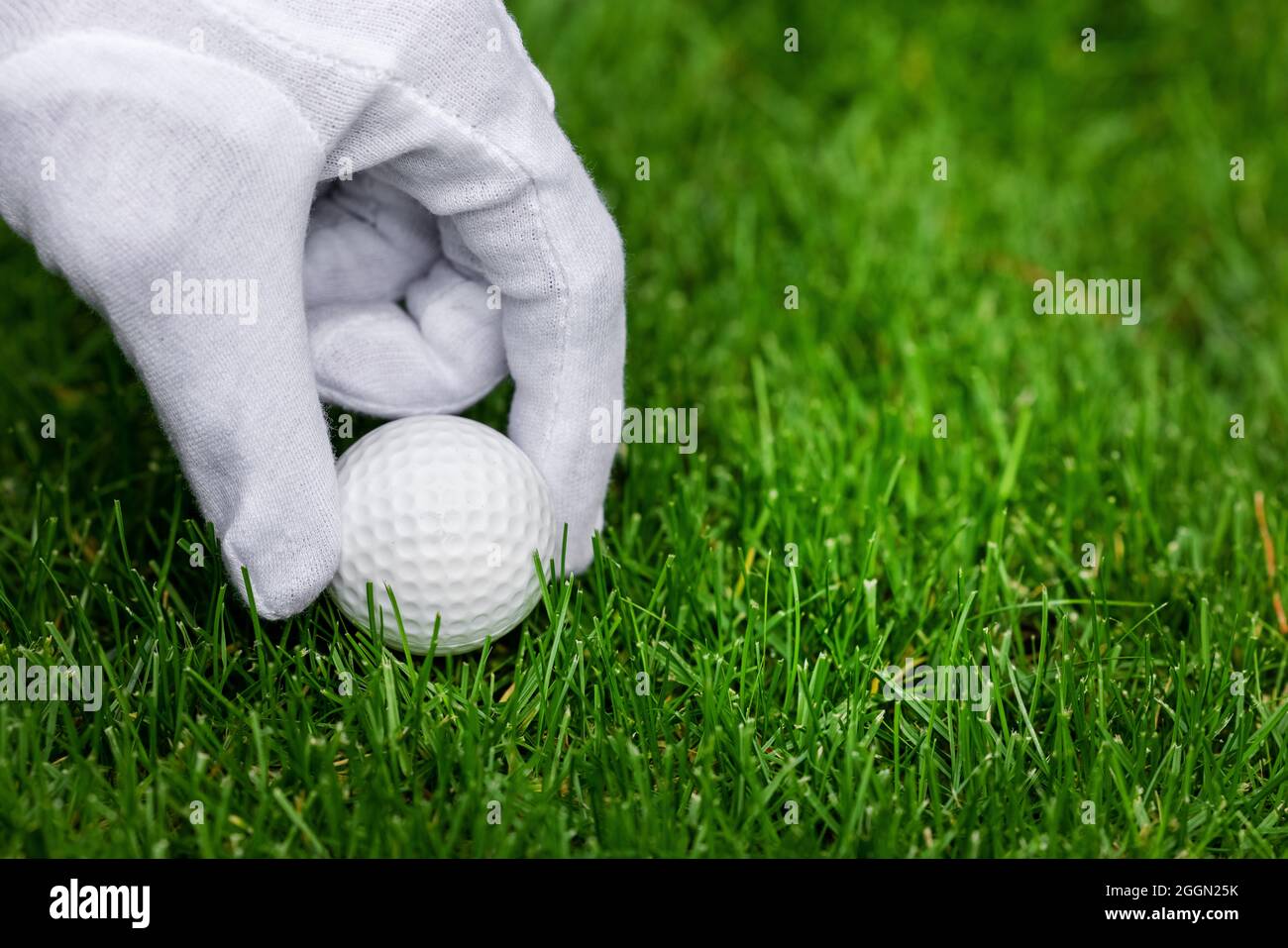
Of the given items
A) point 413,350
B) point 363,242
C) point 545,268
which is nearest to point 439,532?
point 413,350

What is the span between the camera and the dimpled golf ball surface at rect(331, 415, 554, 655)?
1.94 metres

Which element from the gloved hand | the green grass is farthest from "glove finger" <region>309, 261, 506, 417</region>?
the green grass

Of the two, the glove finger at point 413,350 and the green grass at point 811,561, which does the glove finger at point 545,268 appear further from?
the green grass at point 811,561

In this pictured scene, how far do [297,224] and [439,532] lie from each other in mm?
511

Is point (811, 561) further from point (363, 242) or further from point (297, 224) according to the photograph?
point (297, 224)

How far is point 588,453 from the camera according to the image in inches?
81.7

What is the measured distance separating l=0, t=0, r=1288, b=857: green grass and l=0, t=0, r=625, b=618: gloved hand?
28cm

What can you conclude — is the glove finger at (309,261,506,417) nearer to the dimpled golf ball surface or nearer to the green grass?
the dimpled golf ball surface

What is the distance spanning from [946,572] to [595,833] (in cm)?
88

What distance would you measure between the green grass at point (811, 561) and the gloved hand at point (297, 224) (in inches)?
11.2

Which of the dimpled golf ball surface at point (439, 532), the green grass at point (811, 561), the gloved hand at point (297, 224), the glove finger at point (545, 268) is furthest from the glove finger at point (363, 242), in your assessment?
the green grass at point (811, 561)

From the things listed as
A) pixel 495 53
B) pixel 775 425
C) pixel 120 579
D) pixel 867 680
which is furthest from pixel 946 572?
pixel 120 579

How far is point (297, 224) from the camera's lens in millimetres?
1728

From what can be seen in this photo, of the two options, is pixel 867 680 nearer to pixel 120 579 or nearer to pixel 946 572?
pixel 946 572
